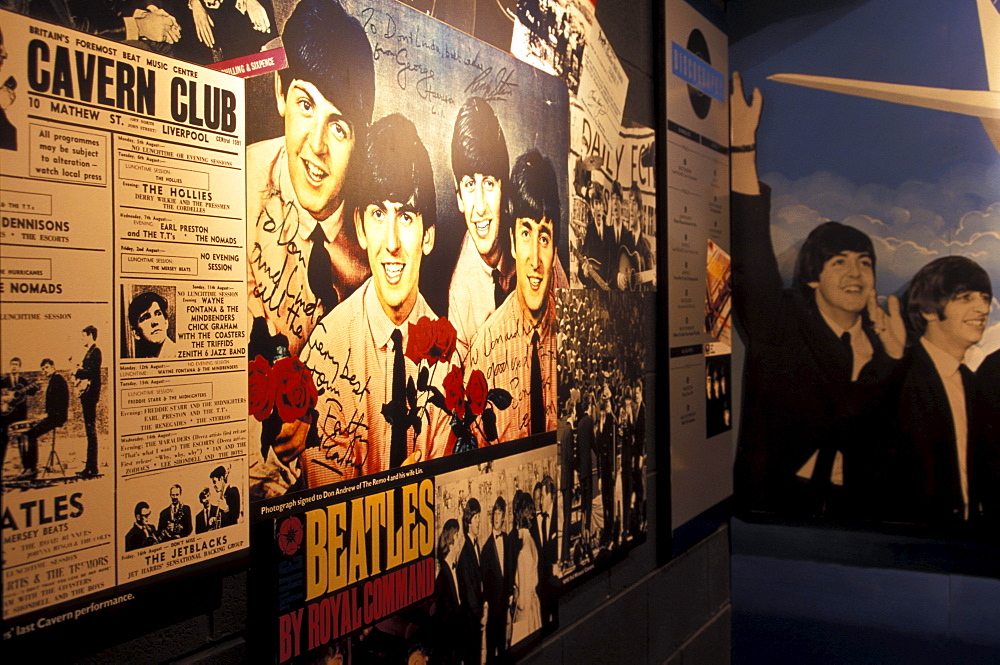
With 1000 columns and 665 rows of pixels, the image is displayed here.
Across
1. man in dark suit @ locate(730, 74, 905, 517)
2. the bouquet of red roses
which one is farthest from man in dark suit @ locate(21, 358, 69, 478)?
man in dark suit @ locate(730, 74, 905, 517)

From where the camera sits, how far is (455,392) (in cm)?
150

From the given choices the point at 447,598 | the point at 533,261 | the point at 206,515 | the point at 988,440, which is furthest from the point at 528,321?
the point at 988,440

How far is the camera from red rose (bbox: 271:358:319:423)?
1.14 m

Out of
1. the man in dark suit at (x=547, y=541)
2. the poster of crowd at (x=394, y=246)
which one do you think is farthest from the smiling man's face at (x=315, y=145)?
the man in dark suit at (x=547, y=541)

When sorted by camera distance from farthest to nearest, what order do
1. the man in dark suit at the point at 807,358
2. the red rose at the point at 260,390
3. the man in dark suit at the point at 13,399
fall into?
the man in dark suit at the point at 807,358
the red rose at the point at 260,390
the man in dark suit at the point at 13,399

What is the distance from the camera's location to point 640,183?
2.24 m

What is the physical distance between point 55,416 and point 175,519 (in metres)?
0.21

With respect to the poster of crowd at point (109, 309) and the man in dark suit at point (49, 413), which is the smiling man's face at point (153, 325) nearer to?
the poster of crowd at point (109, 309)

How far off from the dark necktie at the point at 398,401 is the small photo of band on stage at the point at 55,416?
0.52m

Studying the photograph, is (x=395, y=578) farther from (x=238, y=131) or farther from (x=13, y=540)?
(x=238, y=131)

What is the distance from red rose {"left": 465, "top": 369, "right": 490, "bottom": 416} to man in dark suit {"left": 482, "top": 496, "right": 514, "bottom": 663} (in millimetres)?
208

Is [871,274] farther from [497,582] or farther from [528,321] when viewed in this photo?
[497,582]

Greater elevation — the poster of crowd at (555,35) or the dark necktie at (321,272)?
the poster of crowd at (555,35)

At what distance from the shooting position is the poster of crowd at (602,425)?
73.1 inches
